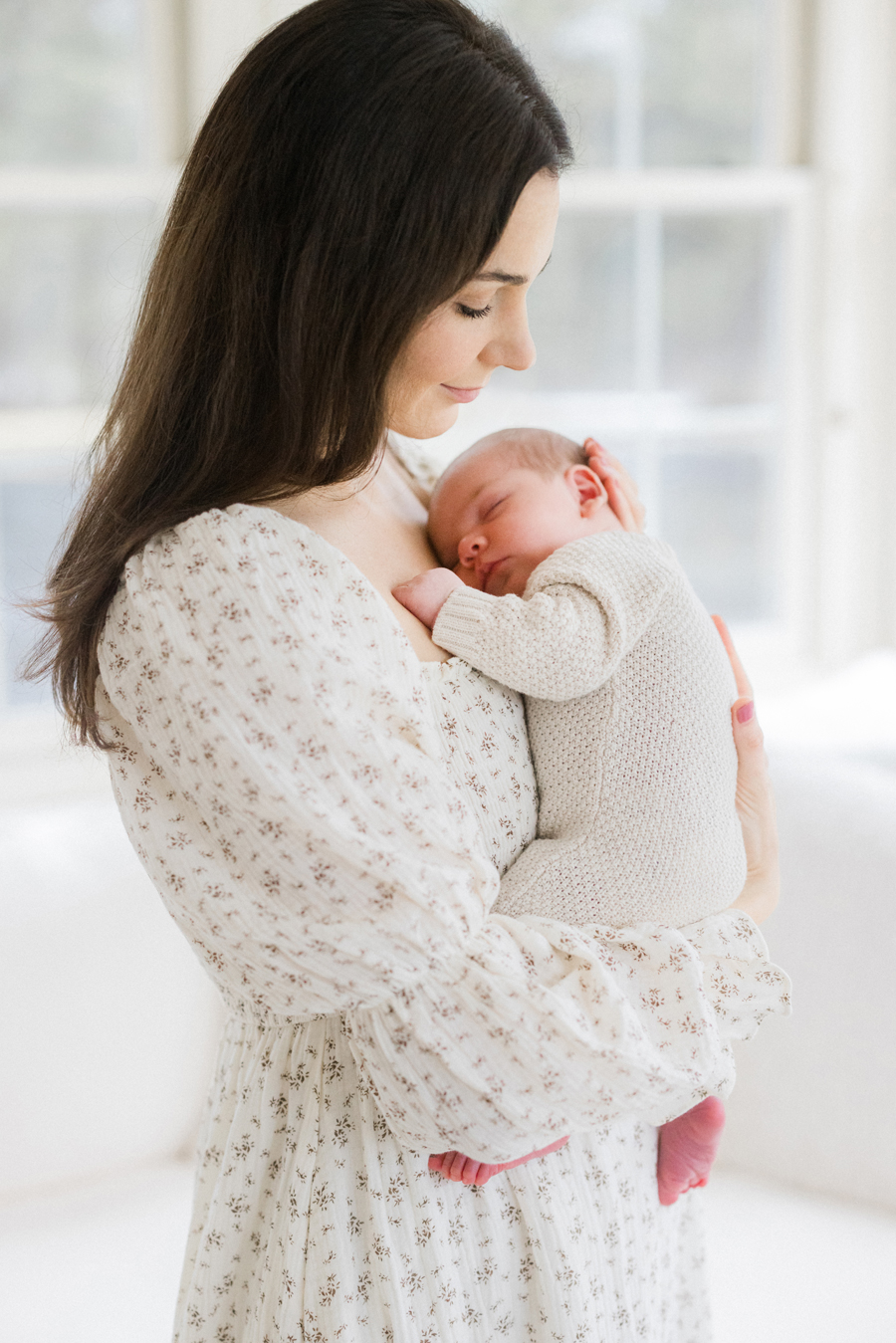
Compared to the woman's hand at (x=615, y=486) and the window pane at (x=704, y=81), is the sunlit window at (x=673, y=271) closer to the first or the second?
the window pane at (x=704, y=81)

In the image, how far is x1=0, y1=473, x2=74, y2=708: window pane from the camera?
2.23 metres

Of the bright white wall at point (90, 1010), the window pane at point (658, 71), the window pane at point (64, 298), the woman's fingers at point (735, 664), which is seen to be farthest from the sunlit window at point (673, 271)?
the woman's fingers at point (735, 664)

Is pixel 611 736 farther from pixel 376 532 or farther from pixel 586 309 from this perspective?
pixel 586 309

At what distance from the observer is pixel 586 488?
4.01ft

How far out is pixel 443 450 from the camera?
90.2 inches

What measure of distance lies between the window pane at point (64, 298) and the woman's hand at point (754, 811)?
1422mm

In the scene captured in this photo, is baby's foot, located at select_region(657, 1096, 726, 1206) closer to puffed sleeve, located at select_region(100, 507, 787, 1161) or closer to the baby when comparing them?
the baby

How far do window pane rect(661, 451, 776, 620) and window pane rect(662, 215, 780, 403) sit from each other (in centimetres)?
16

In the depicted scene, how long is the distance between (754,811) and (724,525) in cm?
170

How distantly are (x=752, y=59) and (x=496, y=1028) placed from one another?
96.5 inches

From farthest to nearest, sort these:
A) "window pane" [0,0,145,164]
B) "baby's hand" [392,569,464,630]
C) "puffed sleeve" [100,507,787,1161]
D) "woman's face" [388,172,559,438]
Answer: "window pane" [0,0,145,164] → "baby's hand" [392,569,464,630] → "woman's face" [388,172,559,438] → "puffed sleeve" [100,507,787,1161]

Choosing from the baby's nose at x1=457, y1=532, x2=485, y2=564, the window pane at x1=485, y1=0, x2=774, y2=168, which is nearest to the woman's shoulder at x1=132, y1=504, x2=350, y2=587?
the baby's nose at x1=457, y1=532, x2=485, y2=564

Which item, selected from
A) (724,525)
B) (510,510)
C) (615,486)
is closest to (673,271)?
(724,525)

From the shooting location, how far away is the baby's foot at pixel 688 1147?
108 cm
